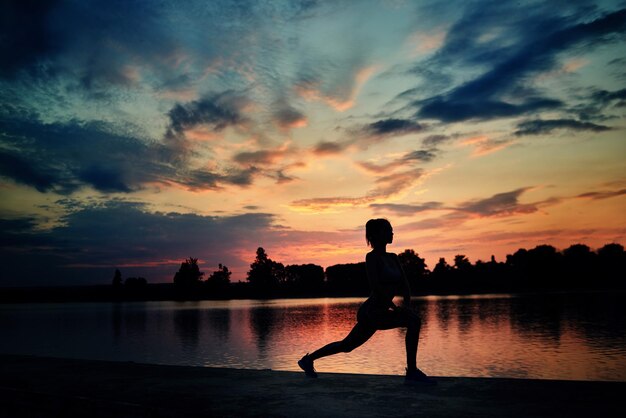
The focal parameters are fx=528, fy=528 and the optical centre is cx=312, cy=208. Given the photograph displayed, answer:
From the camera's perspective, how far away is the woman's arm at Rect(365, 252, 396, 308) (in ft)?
25.8

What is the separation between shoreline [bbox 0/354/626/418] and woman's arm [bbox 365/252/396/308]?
1239 millimetres

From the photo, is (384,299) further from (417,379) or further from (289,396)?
(289,396)

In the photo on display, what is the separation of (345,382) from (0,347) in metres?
42.6

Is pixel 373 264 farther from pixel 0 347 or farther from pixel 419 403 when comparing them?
pixel 0 347

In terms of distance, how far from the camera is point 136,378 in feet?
30.0

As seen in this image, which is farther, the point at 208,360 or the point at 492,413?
the point at 208,360

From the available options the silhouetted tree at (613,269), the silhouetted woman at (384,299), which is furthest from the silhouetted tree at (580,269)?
the silhouetted woman at (384,299)

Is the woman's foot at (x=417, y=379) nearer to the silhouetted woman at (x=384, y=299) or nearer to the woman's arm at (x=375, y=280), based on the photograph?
the silhouetted woman at (x=384, y=299)

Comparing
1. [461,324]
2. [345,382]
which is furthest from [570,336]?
[345,382]

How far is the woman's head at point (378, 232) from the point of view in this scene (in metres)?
8.15

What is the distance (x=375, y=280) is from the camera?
7.88 m

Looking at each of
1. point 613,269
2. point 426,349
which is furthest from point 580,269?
point 426,349

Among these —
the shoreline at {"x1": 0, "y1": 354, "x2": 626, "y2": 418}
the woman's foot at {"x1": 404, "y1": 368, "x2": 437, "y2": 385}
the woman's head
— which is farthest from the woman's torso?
the shoreline at {"x1": 0, "y1": 354, "x2": 626, "y2": 418}

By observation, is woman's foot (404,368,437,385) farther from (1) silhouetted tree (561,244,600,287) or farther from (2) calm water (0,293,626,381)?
(1) silhouetted tree (561,244,600,287)
